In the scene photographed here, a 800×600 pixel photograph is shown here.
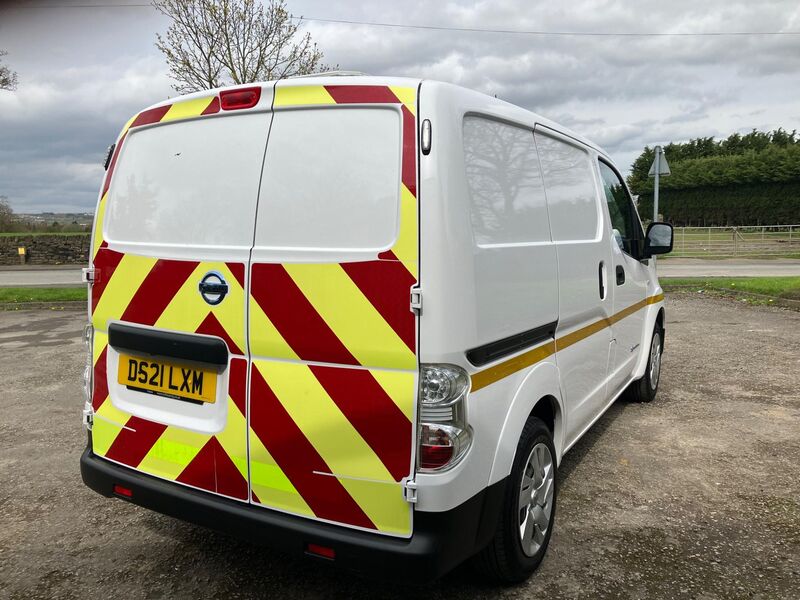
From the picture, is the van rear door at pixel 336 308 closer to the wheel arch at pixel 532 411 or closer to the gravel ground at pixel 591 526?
the wheel arch at pixel 532 411

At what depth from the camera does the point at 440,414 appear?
7.23 feet

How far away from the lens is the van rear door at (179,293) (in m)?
2.50

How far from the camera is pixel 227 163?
2.57 m

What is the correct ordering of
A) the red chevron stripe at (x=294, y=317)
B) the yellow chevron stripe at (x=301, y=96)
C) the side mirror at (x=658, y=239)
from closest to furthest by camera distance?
the red chevron stripe at (x=294, y=317)
the yellow chevron stripe at (x=301, y=96)
the side mirror at (x=658, y=239)

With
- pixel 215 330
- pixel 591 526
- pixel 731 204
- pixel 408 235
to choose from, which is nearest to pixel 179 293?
pixel 215 330

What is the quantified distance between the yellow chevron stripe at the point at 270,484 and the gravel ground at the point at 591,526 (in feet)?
1.88

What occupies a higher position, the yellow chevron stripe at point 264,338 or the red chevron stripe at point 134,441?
the yellow chevron stripe at point 264,338

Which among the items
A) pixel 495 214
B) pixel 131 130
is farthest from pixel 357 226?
pixel 131 130

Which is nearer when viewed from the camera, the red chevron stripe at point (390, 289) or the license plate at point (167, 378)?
the red chevron stripe at point (390, 289)

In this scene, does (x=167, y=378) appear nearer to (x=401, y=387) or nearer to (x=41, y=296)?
(x=401, y=387)

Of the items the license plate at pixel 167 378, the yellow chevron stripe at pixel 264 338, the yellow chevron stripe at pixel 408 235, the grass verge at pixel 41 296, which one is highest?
the yellow chevron stripe at pixel 408 235

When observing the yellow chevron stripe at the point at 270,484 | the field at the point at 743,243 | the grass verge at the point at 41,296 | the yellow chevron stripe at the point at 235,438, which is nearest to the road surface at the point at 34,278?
the grass verge at the point at 41,296

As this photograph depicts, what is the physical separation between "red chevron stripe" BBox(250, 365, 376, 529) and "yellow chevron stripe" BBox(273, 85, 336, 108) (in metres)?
1.01

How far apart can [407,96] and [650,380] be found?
13.5ft
